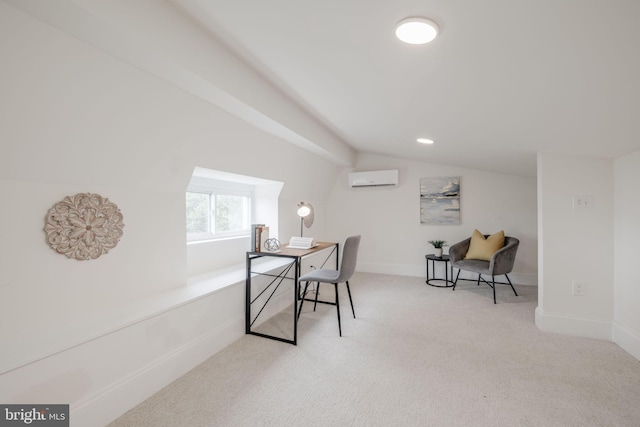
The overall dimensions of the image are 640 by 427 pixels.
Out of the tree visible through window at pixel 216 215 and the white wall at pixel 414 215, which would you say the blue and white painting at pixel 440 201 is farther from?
the tree visible through window at pixel 216 215

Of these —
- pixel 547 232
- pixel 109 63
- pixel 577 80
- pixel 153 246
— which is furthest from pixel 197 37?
pixel 547 232

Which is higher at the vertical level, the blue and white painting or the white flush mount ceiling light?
the white flush mount ceiling light

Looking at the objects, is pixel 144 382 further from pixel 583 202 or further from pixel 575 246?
pixel 583 202

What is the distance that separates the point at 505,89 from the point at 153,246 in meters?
2.43

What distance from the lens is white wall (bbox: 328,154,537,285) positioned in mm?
4270

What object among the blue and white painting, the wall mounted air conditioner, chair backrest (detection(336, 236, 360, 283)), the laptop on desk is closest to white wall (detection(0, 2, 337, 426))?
the laptop on desk

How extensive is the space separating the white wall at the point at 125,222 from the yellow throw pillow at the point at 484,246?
3.41 metres

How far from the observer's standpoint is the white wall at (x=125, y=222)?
1278 mm

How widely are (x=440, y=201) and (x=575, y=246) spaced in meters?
2.10

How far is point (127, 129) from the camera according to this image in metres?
1.70

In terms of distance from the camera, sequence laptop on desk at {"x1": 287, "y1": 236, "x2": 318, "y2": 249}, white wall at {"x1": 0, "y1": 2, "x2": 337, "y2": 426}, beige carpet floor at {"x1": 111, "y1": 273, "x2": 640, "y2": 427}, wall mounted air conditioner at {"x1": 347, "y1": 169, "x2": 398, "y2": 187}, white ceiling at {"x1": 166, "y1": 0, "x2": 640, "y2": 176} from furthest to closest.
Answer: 1. wall mounted air conditioner at {"x1": 347, "y1": 169, "x2": 398, "y2": 187}
2. laptop on desk at {"x1": 287, "y1": 236, "x2": 318, "y2": 249}
3. beige carpet floor at {"x1": 111, "y1": 273, "x2": 640, "y2": 427}
4. white wall at {"x1": 0, "y1": 2, "x2": 337, "y2": 426}
5. white ceiling at {"x1": 166, "y1": 0, "x2": 640, "y2": 176}

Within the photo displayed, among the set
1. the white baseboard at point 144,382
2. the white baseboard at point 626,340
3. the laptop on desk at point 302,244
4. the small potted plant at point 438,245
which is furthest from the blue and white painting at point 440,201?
the white baseboard at point 144,382

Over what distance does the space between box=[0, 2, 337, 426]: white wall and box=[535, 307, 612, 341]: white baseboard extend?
2934 mm

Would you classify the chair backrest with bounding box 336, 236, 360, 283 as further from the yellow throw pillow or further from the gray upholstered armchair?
the yellow throw pillow
